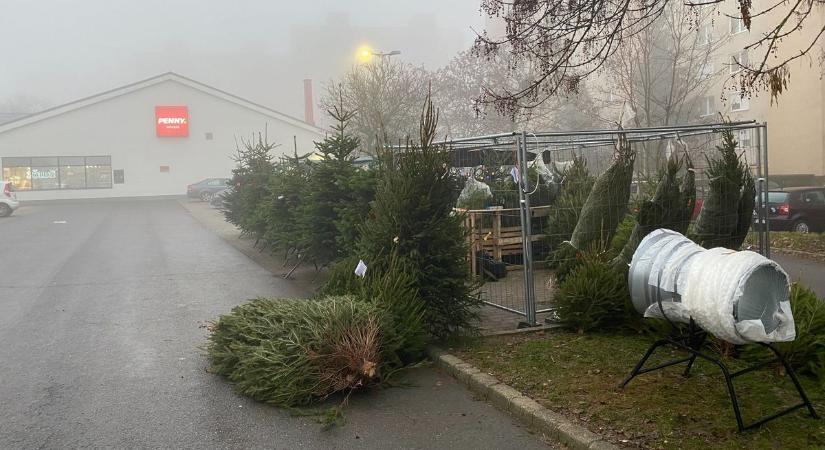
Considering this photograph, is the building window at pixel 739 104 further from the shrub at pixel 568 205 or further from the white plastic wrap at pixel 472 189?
the white plastic wrap at pixel 472 189

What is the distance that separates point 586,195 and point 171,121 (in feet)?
141

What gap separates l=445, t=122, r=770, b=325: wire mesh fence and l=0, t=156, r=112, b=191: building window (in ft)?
135

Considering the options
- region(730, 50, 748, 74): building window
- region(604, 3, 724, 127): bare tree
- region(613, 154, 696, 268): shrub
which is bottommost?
region(613, 154, 696, 268): shrub

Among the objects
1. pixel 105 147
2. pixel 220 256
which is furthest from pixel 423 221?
pixel 105 147

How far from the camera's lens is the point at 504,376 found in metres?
5.55

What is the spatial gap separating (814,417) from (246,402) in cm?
387

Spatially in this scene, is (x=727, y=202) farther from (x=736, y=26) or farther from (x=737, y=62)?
(x=736, y=26)

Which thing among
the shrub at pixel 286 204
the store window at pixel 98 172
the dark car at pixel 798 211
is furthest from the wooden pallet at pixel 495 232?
the store window at pixel 98 172

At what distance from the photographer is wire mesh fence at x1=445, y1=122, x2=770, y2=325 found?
7312 millimetres

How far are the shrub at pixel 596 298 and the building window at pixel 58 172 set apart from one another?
4478 cm

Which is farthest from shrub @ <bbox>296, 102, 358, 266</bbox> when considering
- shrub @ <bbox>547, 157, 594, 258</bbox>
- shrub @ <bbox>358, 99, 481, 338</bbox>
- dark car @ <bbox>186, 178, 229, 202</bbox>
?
dark car @ <bbox>186, 178, 229, 202</bbox>

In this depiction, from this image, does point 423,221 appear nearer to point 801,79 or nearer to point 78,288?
point 78,288

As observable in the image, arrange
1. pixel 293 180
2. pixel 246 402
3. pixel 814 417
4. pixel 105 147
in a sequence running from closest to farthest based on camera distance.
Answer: pixel 814 417, pixel 246 402, pixel 293 180, pixel 105 147

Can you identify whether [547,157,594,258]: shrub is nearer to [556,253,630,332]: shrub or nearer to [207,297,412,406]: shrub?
[556,253,630,332]: shrub
